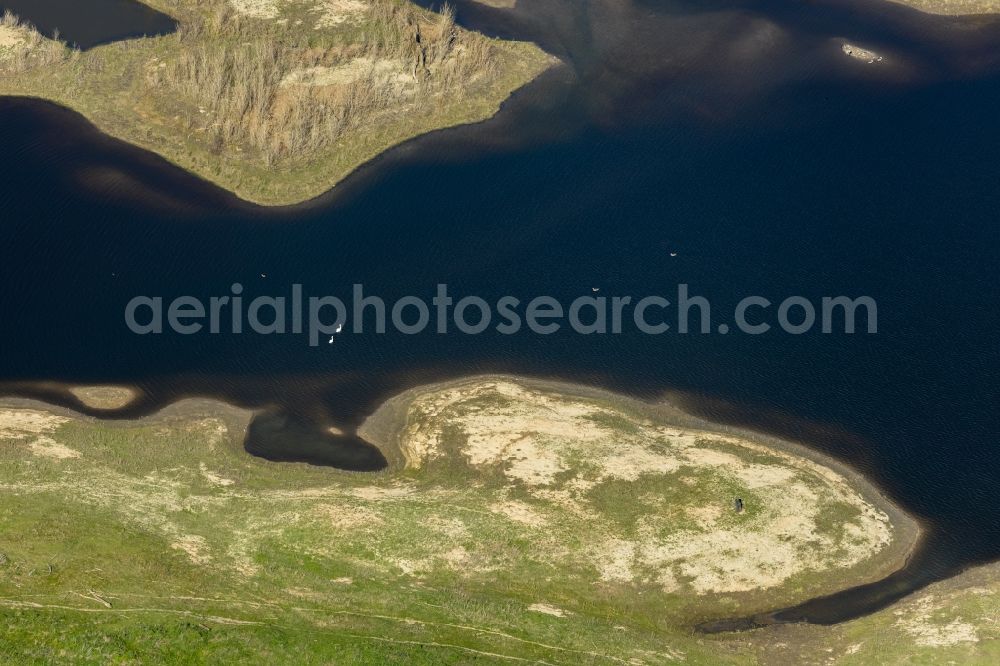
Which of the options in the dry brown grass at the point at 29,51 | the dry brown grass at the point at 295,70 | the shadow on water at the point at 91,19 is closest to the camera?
the dry brown grass at the point at 295,70

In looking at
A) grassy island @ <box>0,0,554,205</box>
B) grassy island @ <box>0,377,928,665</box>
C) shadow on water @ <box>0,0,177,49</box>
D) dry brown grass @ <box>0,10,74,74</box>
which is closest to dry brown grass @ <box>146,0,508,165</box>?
grassy island @ <box>0,0,554,205</box>

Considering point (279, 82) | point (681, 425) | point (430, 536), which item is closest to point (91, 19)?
point (279, 82)

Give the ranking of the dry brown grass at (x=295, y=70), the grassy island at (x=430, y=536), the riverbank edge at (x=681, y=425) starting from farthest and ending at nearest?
the dry brown grass at (x=295, y=70), the riverbank edge at (x=681, y=425), the grassy island at (x=430, y=536)

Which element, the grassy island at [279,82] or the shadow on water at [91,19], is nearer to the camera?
the grassy island at [279,82]

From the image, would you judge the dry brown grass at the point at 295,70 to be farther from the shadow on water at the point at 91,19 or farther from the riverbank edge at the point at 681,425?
the riverbank edge at the point at 681,425

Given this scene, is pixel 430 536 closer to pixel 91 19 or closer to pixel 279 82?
Answer: pixel 279 82

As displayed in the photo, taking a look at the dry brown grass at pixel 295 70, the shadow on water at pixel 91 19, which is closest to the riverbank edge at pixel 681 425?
the dry brown grass at pixel 295 70

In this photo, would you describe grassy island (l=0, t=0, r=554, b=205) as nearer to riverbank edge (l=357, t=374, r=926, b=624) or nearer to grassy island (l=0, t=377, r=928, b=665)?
riverbank edge (l=357, t=374, r=926, b=624)
